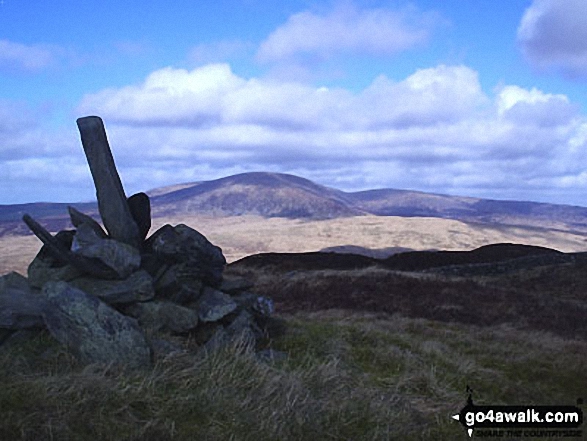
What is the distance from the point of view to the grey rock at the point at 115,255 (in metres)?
Answer: 11.6

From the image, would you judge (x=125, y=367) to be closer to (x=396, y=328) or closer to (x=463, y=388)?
(x=463, y=388)

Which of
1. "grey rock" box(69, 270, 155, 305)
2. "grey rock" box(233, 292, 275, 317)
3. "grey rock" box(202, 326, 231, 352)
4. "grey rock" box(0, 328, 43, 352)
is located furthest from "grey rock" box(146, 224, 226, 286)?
Answer: "grey rock" box(0, 328, 43, 352)

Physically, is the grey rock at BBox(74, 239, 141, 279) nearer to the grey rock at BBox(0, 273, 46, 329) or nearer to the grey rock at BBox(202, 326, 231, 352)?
the grey rock at BBox(0, 273, 46, 329)

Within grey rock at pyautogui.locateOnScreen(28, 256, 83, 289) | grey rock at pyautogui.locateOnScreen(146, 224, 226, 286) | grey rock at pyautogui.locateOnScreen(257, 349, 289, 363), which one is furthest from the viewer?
grey rock at pyautogui.locateOnScreen(146, 224, 226, 286)

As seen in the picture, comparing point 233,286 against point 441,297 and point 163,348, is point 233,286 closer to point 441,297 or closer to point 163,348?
point 163,348

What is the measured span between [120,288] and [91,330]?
2.41m

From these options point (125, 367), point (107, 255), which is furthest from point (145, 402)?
point (107, 255)

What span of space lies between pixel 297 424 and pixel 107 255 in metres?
6.21

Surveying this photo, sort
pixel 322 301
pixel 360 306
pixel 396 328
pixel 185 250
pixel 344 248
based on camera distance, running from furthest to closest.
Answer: pixel 344 248 → pixel 322 301 → pixel 360 306 → pixel 396 328 → pixel 185 250

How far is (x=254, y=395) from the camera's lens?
8.13m

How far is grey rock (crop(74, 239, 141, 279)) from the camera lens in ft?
38.0

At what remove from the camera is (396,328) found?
67.5 feet

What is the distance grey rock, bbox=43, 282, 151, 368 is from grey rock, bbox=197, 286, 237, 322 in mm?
2756

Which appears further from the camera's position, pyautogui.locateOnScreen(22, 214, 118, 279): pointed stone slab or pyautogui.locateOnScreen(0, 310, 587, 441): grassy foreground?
Result: pyautogui.locateOnScreen(22, 214, 118, 279): pointed stone slab
